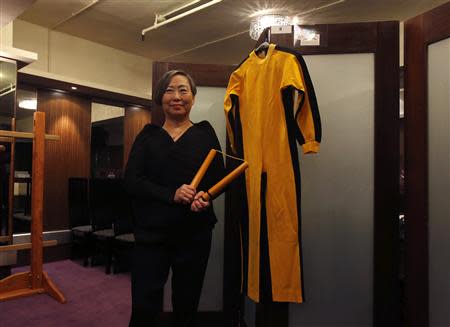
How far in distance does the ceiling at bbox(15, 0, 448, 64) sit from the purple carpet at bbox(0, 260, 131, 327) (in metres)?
2.86

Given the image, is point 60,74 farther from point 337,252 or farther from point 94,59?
point 337,252

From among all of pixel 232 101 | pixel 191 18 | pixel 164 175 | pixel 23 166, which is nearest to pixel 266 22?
pixel 191 18

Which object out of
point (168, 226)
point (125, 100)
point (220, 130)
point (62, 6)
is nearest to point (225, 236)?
point (220, 130)

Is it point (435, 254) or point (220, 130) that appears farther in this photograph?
point (220, 130)

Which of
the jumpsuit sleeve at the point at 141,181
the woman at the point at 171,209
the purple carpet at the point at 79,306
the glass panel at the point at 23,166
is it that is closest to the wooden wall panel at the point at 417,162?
the woman at the point at 171,209

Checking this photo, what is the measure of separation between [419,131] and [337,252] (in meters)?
0.74

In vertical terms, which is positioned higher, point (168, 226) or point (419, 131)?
point (419, 131)

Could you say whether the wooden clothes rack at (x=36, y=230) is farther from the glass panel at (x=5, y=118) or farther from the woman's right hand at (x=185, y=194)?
the woman's right hand at (x=185, y=194)

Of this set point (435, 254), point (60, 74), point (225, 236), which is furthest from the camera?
point (60, 74)

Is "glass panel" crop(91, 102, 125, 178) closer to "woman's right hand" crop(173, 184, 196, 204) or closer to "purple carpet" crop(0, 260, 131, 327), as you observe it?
"purple carpet" crop(0, 260, 131, 327)

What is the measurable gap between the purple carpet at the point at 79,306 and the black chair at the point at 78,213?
0.69 meters

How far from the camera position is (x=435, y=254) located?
172cm

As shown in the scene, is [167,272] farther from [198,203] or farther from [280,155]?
[280,155]

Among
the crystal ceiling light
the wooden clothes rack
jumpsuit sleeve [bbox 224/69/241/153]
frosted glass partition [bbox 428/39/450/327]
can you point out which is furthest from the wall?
frosted glass partition [bbox 428/39/450/327]
